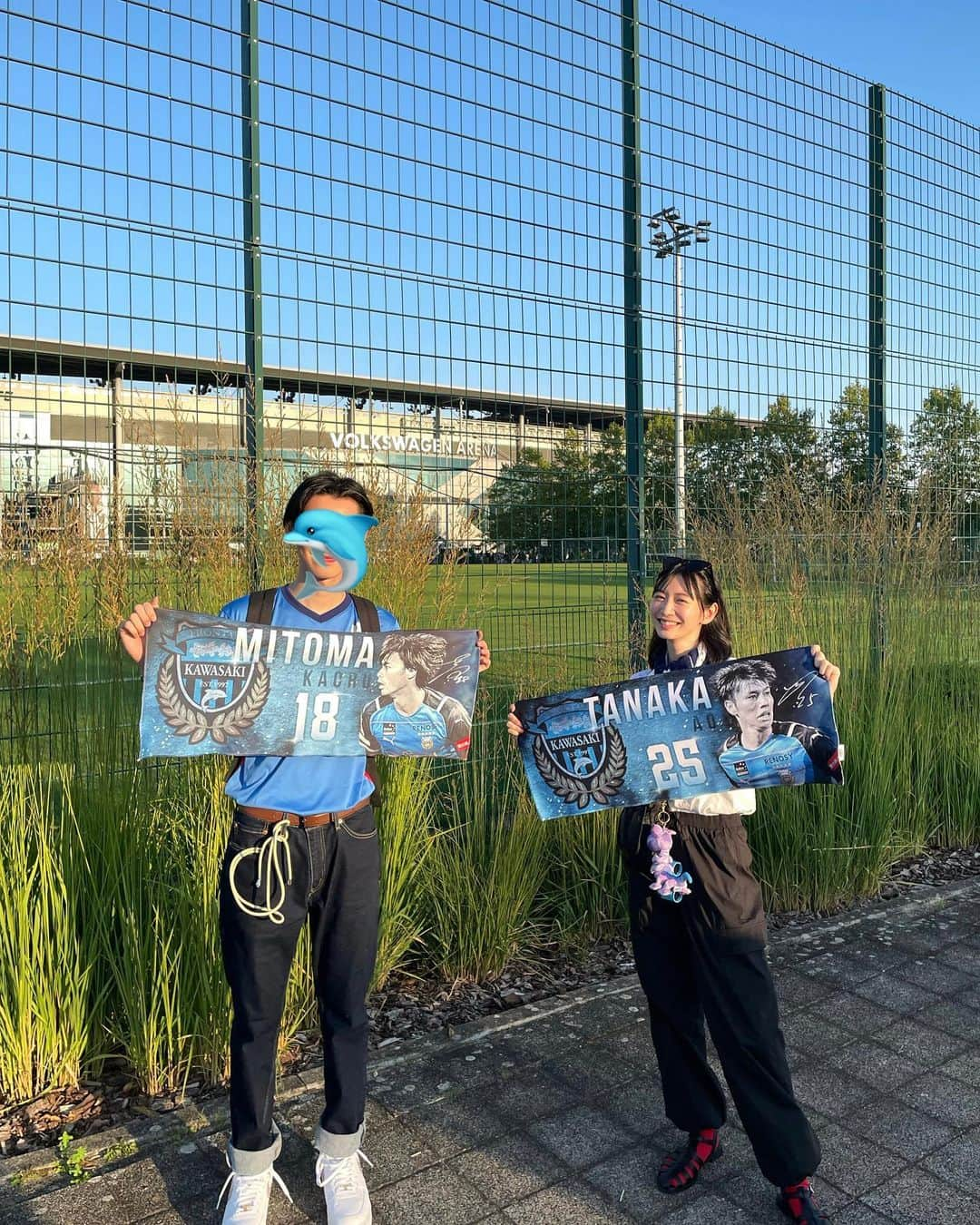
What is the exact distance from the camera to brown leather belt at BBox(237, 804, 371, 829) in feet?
8.32

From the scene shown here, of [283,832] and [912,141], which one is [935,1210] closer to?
[283,832]

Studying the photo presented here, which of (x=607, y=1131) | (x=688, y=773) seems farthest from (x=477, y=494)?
(x=607, y=1131)

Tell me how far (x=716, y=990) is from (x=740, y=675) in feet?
2.66

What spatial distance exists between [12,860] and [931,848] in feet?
15.5

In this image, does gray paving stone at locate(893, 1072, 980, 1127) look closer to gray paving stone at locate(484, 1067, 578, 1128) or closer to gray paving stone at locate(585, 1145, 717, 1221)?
gray paving stone at locate(585, 1145, 717, 1221)

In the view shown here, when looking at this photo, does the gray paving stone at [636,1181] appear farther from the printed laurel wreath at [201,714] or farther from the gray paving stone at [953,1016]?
the printed laurel wreath at [201,714]

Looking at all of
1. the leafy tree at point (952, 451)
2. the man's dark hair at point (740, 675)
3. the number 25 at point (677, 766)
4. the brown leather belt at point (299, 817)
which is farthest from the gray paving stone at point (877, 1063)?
the leafy tree at point (952, 451)

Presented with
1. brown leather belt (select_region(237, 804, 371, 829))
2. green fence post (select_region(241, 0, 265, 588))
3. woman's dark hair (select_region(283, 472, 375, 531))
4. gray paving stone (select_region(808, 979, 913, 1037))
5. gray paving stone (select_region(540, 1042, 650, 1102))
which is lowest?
gray paving stone (select_region(540, 1042, 650, 1102))

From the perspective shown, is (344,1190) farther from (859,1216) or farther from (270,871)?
(859,1216)

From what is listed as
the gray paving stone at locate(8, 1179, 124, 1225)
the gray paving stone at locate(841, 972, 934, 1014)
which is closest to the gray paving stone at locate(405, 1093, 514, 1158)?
the gray paving stone at locate(8, 1179, 124, 1225)

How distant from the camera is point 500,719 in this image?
5.14 meters

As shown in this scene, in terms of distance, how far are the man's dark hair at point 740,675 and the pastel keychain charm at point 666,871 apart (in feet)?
1.38

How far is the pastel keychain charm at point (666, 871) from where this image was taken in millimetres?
2629

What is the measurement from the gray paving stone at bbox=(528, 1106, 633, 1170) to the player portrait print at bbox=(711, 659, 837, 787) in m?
1.07
